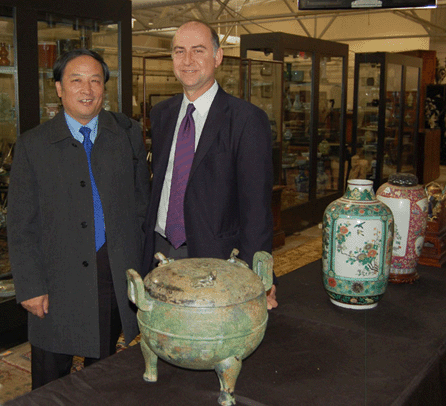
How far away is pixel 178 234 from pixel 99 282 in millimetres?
345

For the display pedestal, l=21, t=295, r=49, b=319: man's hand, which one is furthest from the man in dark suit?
the display pedestal

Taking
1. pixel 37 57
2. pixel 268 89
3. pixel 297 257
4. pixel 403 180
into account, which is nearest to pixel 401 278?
pixel 403 180

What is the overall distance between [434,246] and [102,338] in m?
1.44

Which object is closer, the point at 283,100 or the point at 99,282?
the point at 99,282

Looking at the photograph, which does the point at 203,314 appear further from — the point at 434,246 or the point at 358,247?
the point at 434,246

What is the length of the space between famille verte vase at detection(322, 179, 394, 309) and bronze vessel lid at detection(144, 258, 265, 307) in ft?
1.95

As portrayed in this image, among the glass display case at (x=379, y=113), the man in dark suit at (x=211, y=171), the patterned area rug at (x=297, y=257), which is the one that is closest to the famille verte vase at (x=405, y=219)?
the man in dark suit at (x=211, y=171)

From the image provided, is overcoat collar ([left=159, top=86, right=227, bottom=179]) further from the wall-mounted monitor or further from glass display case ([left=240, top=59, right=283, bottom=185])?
glass display case ([left=240, top=59, right=283, bottom=185])

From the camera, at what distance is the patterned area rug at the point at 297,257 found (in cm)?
512

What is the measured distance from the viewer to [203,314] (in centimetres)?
118

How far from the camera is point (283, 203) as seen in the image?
6527mm

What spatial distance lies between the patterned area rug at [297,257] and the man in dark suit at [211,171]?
3.08 metres

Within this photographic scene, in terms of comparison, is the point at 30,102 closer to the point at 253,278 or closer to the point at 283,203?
the point at 253,278

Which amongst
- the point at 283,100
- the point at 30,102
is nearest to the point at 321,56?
the point at 283,100
